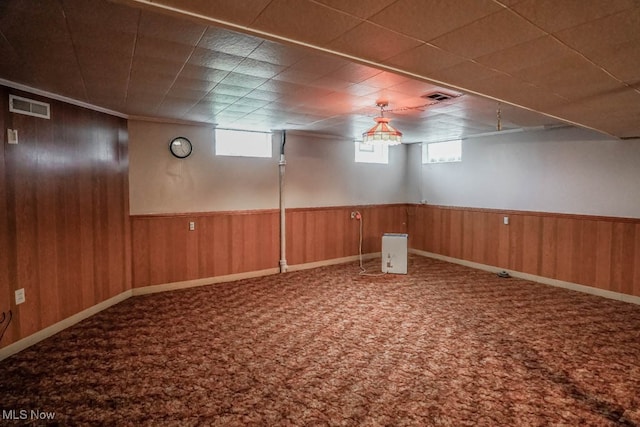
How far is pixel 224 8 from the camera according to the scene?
1.50m

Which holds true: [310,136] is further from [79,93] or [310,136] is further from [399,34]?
[399,34]

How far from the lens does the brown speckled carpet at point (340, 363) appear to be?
2268 mm

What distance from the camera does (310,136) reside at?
20.5ft

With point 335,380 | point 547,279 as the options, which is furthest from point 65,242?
point 547,279

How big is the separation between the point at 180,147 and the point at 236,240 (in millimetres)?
1688

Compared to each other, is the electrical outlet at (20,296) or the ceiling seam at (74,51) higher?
the ceiling seam at (74,51)

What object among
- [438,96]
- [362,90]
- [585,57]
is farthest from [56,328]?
[585,57]

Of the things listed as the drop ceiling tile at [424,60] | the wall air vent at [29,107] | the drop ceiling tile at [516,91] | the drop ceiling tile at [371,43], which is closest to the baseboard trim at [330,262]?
the wall air vent at [29,107]

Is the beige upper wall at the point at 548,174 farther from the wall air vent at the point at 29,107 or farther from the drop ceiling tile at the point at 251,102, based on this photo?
the wall air vent at the point at 29,107

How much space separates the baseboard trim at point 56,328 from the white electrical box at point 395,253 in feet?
→ 13.4

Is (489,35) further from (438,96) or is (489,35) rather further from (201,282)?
→ (201,282)

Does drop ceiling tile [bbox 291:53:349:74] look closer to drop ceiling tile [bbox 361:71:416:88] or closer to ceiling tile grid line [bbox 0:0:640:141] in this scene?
ceiling tile grid line [bbox 0:0:640:141]

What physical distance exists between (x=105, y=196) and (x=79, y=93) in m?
1.31

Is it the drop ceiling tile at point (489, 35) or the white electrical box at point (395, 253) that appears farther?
the white electrical box at point (395, 253)
